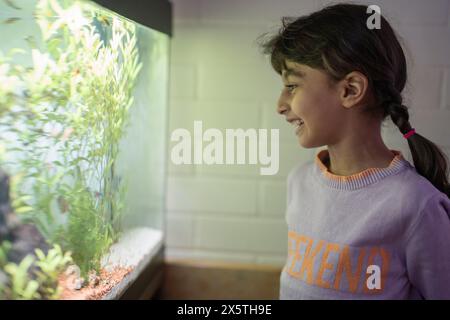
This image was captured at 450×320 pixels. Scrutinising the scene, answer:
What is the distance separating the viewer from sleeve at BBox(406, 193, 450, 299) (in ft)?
2.09

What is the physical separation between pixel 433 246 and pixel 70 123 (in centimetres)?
55

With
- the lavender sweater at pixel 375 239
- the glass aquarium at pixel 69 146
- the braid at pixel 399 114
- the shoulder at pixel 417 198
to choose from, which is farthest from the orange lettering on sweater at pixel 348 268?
the glass aquarium at pixel 69 146

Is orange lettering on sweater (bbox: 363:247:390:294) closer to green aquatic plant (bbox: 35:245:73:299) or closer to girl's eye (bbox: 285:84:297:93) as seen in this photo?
girl's eye (bbox: 285:84:297:93)

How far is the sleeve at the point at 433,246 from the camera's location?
64cm

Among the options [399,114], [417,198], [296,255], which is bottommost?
[296,255]

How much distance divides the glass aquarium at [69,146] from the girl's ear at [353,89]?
0.35m

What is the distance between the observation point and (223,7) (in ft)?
3.03

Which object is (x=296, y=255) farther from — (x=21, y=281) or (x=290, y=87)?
(x=21, y=281)

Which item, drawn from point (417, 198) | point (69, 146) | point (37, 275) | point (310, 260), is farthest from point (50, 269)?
point (417, 198)

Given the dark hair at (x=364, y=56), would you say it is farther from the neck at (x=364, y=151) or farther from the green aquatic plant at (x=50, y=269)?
the green aquatic plant at (x=50, y=269)

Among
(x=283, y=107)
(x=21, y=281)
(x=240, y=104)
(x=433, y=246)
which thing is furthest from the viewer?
(x=240, y=104)

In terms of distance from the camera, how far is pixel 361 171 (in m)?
0.71

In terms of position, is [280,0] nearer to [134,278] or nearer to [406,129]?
[406,129]

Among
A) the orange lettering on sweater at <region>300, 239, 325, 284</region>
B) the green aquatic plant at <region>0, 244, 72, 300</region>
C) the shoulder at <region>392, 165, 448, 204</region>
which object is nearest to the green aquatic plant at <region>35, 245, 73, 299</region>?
the green aquatic plant at <region>0, 244, 72, 300</region>
